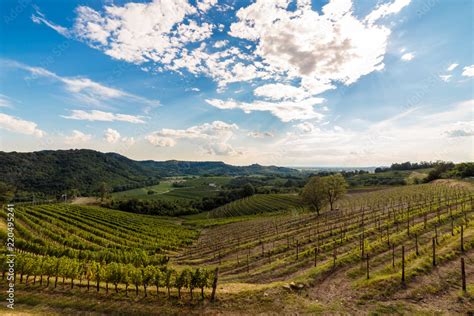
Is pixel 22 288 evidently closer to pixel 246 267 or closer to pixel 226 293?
pixel 226 293

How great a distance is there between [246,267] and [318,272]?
12.3 m

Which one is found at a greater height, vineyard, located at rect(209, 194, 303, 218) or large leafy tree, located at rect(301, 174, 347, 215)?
large leafy tree, located at rect(301, 174, 347, 215)

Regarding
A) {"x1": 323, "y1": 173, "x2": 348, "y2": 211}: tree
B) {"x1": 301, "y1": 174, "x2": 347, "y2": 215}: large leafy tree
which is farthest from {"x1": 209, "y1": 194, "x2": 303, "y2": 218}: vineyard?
{"x1": 301, "y1": 174, "x2": 347, "y2": 215}: large leafy tree

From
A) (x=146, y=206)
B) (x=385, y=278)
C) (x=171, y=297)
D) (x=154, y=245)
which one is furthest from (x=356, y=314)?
(x=146, y=206)

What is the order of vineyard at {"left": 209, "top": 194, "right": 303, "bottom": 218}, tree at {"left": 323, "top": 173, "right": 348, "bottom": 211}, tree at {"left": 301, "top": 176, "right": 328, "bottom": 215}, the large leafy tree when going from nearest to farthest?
tree at {"left": 301, "top": 176, "right": 328, "bottom": 215}
the large leafy tree
tree at {"left": 323, "top": 173, "right": 348, "bottom": 211}
vineyard at {"left": 209, "top": 194, "right": 303, "bottom": 218}

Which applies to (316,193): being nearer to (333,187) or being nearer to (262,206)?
(333,187)

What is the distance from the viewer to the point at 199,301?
20.0 meters

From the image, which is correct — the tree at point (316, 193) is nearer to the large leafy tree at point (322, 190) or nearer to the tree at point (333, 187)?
the large leafy tree at point (322, 190)

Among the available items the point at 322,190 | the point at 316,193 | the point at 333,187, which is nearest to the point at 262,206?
the point at 333,187

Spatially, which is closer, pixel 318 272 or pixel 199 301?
pixel 199 301

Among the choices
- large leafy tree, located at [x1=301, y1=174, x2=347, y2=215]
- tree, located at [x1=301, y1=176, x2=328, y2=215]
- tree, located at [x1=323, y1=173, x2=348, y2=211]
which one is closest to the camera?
tree, located at [x1=301, y1=176, x2=328, y2=215]

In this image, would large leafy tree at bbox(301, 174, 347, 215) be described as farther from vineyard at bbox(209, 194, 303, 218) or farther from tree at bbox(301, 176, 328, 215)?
vineyard at bbox(209, 194, 303, 218)

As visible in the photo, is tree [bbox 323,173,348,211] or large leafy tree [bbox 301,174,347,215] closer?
large leafy tree [bbox 301,174,347,215]

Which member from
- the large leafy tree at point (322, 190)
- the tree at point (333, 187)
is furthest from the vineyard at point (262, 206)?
the large leafy tree at point (322, 190)
